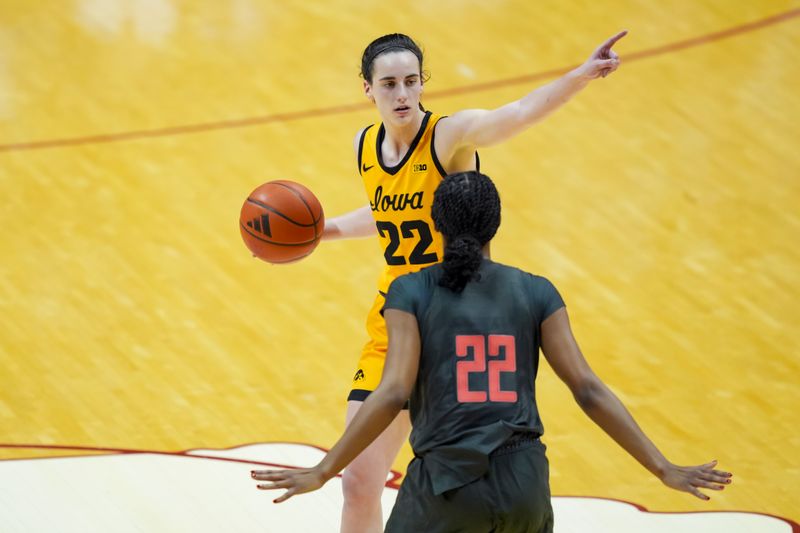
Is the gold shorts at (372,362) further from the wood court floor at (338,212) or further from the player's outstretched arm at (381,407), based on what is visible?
the wood court floor at (338,212)

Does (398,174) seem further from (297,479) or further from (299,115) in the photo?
(299,115)

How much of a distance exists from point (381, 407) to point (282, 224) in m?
2.10

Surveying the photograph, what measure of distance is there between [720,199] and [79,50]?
577 cm

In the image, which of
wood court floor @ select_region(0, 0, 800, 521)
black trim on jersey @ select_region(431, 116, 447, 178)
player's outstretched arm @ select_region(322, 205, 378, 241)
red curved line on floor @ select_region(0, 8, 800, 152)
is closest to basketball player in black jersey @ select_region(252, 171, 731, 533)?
black trim on jersey @ select_region(431, 116, 447, 178)

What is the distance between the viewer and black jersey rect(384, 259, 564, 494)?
360 centimetres

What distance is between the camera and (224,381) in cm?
744

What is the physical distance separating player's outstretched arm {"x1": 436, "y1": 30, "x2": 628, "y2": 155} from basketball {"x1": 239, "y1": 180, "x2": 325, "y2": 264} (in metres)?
0.86

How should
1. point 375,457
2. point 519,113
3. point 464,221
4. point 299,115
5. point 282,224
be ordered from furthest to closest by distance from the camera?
point 299,115 → point 282,224 → point 375,457 → point 519,113 → point 464,221

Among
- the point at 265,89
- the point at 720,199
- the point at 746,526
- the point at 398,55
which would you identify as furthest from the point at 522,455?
the point at 265,89

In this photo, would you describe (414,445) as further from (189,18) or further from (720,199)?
(189,18)

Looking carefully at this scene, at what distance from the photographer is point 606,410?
3.62m

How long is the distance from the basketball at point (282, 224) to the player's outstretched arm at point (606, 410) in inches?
81.0

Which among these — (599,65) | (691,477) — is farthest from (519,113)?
(691,477)

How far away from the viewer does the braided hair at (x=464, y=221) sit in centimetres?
364
